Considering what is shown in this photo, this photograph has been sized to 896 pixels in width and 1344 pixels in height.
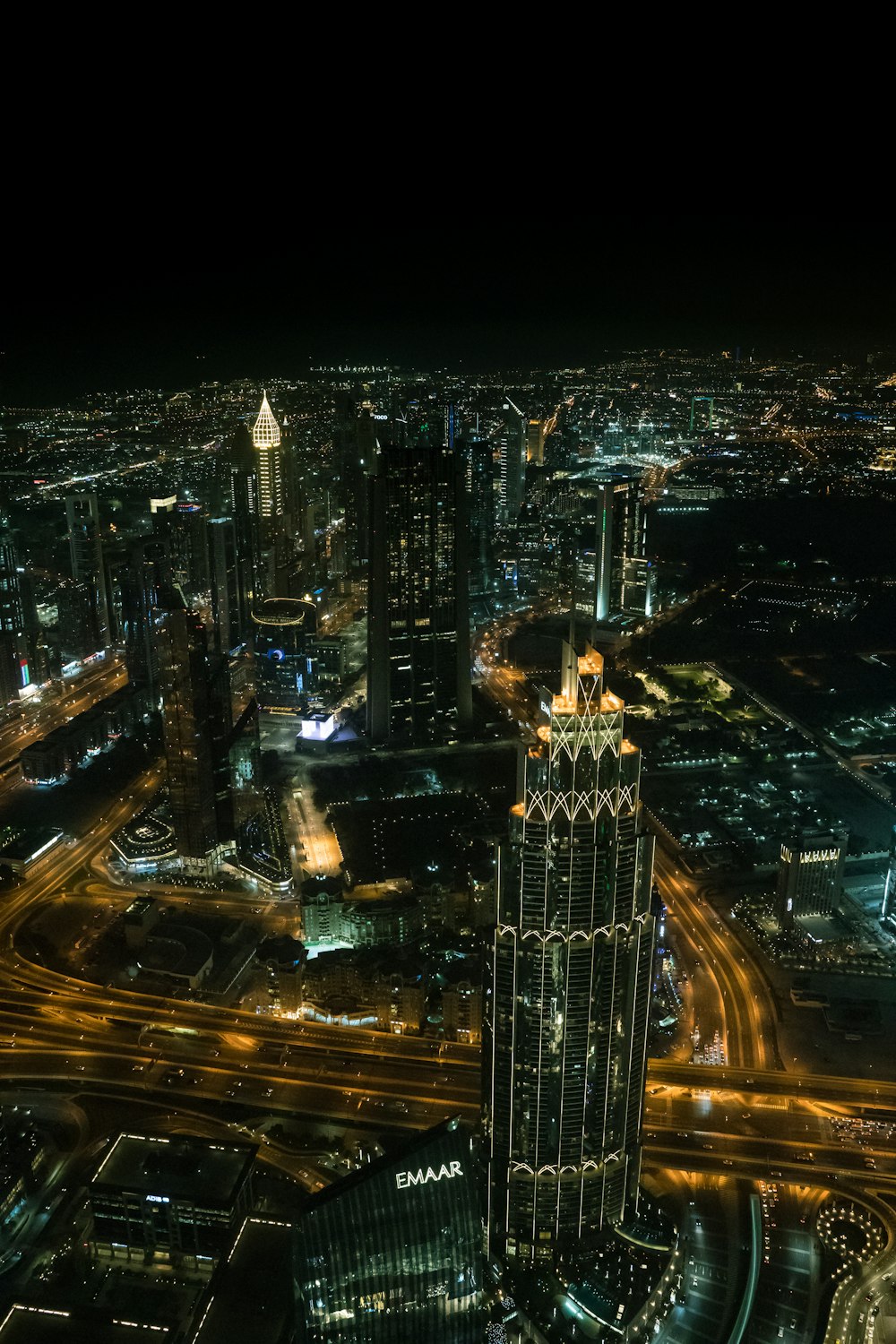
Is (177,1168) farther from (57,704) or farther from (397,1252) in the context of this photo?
(57,704)

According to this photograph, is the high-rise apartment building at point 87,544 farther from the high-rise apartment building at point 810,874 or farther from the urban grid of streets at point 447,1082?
the high-rise apartment building at point 810,874

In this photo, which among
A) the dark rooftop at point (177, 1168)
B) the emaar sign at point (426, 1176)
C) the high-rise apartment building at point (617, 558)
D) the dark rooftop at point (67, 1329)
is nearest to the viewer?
the emaar sign at point (426, 1176)

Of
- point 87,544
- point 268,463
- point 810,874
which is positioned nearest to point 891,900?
point 810,874

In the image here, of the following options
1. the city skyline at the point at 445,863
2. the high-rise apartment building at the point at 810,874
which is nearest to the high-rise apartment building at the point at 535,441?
the city skyline at the point at 445,863

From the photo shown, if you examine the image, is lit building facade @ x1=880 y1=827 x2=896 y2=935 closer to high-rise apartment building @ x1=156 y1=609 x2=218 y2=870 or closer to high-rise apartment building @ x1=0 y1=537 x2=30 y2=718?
high-rise apartment building @ x1=156 y1=609 x2=218 y2=870

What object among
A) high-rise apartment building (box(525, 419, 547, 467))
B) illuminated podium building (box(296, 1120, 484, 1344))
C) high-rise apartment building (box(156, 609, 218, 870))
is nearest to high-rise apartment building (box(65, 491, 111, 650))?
high-rise apartment building (box(156, 609, 218, 870))

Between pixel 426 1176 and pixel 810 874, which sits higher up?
pixel 426 1176
